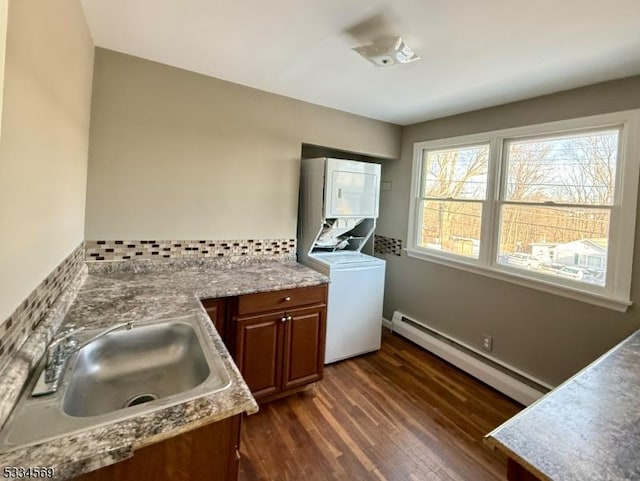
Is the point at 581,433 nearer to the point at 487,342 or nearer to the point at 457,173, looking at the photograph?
the point at 487,342

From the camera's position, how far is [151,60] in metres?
2.07

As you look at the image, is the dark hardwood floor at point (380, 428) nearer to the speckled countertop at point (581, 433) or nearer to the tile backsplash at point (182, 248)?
the speckled countertop at point (581, 433)

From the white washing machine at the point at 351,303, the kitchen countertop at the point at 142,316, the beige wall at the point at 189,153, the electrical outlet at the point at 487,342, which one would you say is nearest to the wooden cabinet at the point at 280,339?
the kitchen countertop at the point at 142,316

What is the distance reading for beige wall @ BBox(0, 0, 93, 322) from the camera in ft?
2.74

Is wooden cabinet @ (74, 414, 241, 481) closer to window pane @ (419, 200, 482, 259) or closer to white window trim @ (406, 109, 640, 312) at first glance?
white window trim @ (406, 109, 640, 312)

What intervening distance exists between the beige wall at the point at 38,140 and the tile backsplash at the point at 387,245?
2.88m

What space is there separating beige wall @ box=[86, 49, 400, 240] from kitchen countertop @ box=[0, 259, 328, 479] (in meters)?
0.27

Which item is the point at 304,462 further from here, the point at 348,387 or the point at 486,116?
the point at 486,116

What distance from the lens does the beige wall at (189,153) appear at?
6.56 ft

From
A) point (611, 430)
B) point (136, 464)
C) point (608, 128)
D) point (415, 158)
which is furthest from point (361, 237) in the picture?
point (136, 464)

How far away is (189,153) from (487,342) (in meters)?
2.79

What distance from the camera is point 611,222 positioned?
1982 mm

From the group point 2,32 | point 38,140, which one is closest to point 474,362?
point 38,140

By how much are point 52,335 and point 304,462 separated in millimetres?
1362
